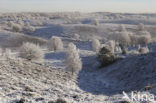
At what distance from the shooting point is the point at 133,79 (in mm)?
39031

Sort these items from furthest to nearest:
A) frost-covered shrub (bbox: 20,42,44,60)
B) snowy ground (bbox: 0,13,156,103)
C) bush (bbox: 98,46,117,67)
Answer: bush (bbox: 98,46,117,67) → frost-covered shrub (bbox: 20,42,44,60) → snowy ground (bbox: 0,13,156,103)

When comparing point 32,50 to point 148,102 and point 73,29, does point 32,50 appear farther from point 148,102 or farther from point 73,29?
point 73,29

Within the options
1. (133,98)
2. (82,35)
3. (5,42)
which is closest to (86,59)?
(133,98)

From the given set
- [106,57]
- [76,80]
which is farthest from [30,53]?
[76,80]

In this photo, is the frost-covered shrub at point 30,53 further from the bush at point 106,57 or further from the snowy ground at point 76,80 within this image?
the bush at point 106,57

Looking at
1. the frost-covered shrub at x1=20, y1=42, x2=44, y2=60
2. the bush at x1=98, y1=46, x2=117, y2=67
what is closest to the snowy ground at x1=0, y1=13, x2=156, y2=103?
the bush at x1=98, y1=46, x2=117, y2=67

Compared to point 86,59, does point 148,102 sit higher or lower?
lower

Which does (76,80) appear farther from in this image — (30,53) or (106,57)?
(30,53)

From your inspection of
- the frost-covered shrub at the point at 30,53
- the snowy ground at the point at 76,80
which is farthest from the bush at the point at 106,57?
the frost-covered shrub at the point at 30,53

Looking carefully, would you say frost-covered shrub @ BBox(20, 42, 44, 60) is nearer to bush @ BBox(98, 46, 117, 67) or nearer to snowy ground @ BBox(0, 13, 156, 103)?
snowy ground @ BBox(0, 13, 156, 103)

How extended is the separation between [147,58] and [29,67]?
87.1 feet

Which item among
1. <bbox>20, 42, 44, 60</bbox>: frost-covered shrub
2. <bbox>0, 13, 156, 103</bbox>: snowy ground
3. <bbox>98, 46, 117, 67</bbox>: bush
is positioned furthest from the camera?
<bbox>98, 46, 117, 67</bbox>: bush

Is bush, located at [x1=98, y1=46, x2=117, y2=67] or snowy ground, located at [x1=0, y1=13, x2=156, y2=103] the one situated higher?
bush, located at [x1=98, y1=46, x2=117, y2=67]

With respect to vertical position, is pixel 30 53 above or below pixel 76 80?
above
